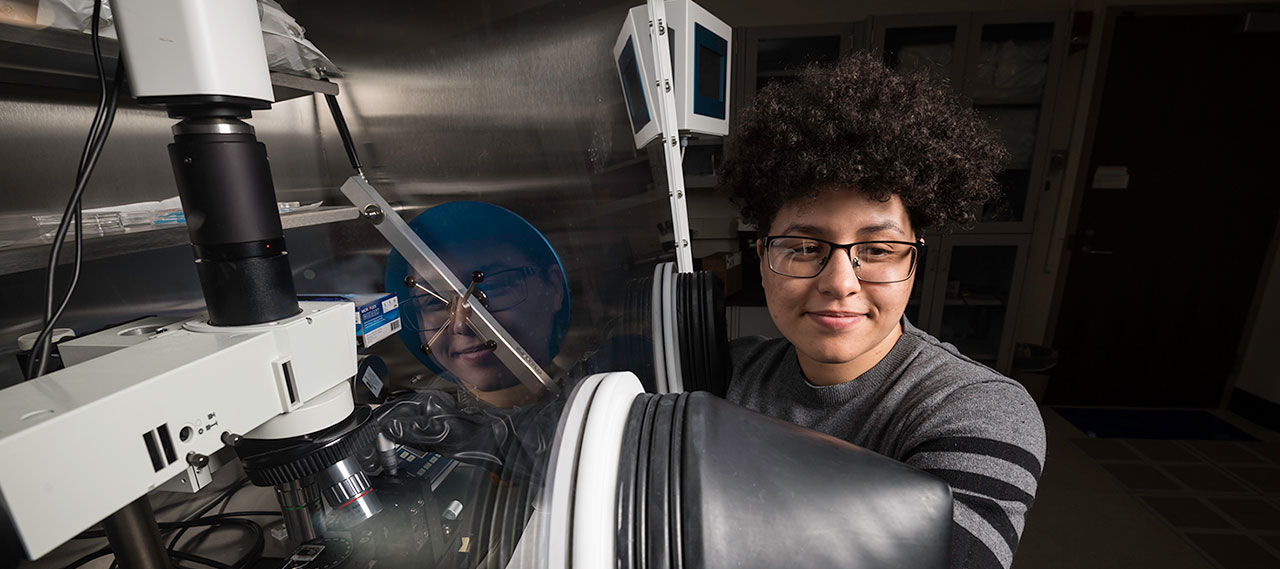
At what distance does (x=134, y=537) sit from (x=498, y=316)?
1.81 ft

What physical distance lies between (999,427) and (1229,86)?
3.19 meters

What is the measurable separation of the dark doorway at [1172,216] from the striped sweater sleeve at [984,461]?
2.79 meters

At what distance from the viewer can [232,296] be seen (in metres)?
0.39

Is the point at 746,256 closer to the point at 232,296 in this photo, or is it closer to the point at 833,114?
the point at 833,114

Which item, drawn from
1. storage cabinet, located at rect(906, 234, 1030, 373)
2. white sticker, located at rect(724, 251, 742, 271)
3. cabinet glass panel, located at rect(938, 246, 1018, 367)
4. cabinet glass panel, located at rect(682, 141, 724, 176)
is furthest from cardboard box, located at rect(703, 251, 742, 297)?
cabinet glass panel, located at rect(938, 246, 1018, 367)

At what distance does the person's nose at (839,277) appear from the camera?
611 millimetres

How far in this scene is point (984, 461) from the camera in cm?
49

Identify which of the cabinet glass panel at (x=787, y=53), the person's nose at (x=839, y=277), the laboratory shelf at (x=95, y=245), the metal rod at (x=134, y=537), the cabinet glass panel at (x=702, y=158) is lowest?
the metal rod at (x=134, y=537)

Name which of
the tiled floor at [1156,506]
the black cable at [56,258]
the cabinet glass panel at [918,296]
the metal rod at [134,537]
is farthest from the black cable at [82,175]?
the cabinet glass panel at [918,296]

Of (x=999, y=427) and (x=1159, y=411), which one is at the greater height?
(x=999, y=427)

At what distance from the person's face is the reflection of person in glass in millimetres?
385

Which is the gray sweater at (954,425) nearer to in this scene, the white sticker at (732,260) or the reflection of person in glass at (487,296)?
the reflection of person in glass at (487,296)

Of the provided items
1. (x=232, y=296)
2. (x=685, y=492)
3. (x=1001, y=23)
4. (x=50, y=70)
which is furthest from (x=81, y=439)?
(x=1001, y=23)

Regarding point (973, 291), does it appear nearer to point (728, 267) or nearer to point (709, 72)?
point (728, 267)
